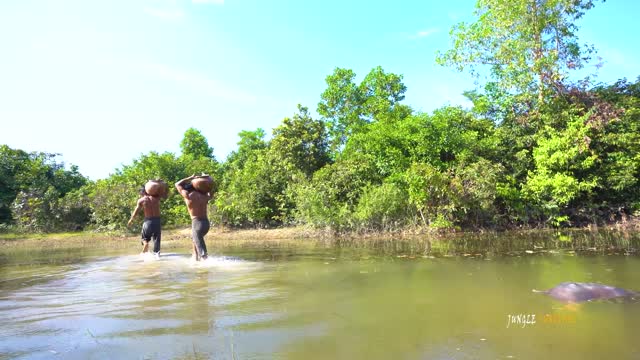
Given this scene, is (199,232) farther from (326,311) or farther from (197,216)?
(326,311)

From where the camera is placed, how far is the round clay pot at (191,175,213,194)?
10438mm

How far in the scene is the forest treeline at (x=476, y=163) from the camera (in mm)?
16781

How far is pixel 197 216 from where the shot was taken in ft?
34.1

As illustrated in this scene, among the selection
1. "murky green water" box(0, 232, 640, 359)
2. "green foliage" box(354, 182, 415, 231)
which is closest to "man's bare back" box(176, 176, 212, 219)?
"murky green water" box(0, 232, 640, 359)

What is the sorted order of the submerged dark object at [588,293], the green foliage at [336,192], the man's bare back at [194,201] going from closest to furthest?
the submerged dark object at [588,293] < the man's bare back at [194,201] < the green foliage at [336,192]

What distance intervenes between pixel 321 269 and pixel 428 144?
11299mm

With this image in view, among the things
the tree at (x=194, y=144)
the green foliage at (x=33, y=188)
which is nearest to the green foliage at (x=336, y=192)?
the green foliage at (x=33, y=188)

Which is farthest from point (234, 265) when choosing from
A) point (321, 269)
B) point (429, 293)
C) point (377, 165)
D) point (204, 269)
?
point (377, 165)

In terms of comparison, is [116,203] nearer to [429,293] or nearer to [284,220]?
[284,220]

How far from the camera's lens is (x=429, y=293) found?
230 inches

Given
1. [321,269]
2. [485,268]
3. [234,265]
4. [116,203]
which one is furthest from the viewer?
[116,203]

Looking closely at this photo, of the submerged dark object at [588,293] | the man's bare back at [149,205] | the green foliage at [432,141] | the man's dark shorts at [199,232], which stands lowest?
the submerged dark object at [588,293]

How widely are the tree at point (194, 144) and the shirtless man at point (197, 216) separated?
30136 mm

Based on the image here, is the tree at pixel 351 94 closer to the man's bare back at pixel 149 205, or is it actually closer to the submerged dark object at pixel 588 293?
the man's bare back at pixel 149 205
